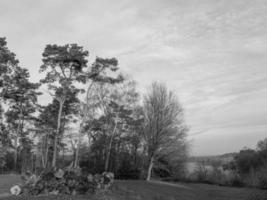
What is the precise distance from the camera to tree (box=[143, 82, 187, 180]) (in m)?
19.9

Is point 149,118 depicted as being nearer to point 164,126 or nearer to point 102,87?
point 164,126

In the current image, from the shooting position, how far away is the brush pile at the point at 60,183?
898 centimetres

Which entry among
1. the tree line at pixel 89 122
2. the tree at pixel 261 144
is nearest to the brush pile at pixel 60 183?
the tree line at pixel 89 122

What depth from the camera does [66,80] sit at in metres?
20.3

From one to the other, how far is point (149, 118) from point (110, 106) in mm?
4899

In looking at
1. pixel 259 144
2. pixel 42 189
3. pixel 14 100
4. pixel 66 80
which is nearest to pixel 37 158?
pixel 14 100

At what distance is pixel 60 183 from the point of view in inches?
368

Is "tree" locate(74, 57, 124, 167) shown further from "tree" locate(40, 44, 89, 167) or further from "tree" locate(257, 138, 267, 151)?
"tree" locate(257, 138, 267, 151)

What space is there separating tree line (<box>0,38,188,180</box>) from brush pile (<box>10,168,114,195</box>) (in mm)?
9646

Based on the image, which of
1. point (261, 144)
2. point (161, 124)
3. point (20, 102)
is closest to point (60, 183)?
point (161, 124)

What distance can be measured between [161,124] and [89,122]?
7.94 metres

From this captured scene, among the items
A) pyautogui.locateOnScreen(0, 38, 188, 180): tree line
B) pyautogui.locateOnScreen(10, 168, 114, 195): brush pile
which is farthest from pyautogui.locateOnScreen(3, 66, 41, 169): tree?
pyautogui.locateOnScreen(10, 168, 114, 195): brush pile

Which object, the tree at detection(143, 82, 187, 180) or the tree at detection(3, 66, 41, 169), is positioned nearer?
the tree at detection(143, 82, 187, 180)

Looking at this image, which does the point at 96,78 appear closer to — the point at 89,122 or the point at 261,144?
the point at 89,122
